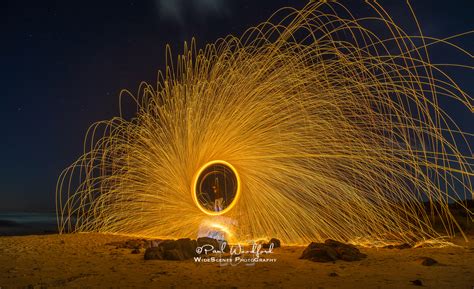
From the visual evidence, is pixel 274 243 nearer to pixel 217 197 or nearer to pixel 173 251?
pixel 217 197

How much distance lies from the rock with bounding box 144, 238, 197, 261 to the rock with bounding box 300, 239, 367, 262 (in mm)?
2629

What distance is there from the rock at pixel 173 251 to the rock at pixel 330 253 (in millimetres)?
2629

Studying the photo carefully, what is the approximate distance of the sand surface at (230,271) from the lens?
730 centimetres

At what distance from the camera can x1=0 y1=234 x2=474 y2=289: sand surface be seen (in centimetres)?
730

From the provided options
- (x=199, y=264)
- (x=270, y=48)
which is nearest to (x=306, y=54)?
(x=270, y=48)

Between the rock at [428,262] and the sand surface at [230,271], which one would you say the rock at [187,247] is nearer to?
the sand surface at [230,271]

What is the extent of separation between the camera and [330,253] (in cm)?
957

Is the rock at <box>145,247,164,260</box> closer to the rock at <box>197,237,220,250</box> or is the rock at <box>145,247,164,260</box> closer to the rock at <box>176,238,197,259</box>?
the rock at <box>176,238,197,259</box>

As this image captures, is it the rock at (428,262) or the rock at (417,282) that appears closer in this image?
the rock at (417,282)

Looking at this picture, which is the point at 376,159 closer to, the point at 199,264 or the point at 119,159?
the point at 199,264

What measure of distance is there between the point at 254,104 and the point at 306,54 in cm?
215

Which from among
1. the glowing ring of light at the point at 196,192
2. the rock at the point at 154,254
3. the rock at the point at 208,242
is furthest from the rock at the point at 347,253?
the glowing ring of light at the point at 196,192

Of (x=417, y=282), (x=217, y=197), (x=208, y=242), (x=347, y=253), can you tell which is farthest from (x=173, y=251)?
(x=417, y=282)

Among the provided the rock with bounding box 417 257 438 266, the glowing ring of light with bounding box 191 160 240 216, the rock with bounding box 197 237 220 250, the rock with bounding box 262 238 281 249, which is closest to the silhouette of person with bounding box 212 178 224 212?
the glowing ring of light with bounding box 191 160 240 216
